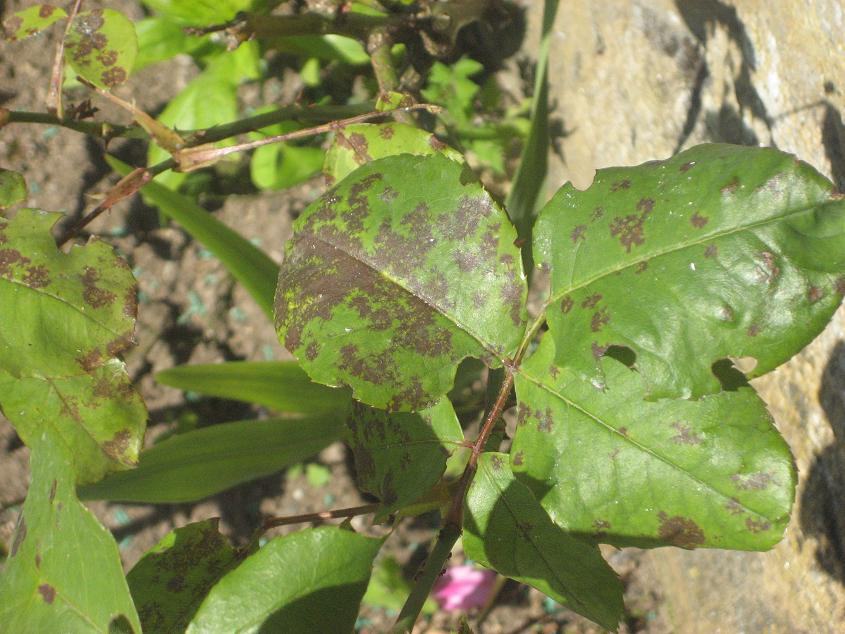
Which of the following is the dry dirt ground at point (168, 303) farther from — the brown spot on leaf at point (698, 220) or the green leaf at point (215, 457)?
the brown spot on leaf at point (698, 220)

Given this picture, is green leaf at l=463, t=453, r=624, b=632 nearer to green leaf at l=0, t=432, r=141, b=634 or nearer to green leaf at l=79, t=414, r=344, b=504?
green leaf at l=0, t=432, r=141, b=634

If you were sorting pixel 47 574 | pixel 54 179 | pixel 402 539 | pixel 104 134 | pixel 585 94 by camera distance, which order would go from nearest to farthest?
pixel 47 574 → pixel 104 134 → pixel 585 94 → pixel 402 539 → pixel 54 179

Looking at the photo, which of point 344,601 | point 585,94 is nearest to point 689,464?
point 344,601

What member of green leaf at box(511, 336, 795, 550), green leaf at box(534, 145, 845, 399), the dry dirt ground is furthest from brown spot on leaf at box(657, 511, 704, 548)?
the dry dirt ground

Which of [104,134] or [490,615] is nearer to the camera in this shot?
[104,134]

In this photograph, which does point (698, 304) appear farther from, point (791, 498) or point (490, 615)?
point (490, 615)
